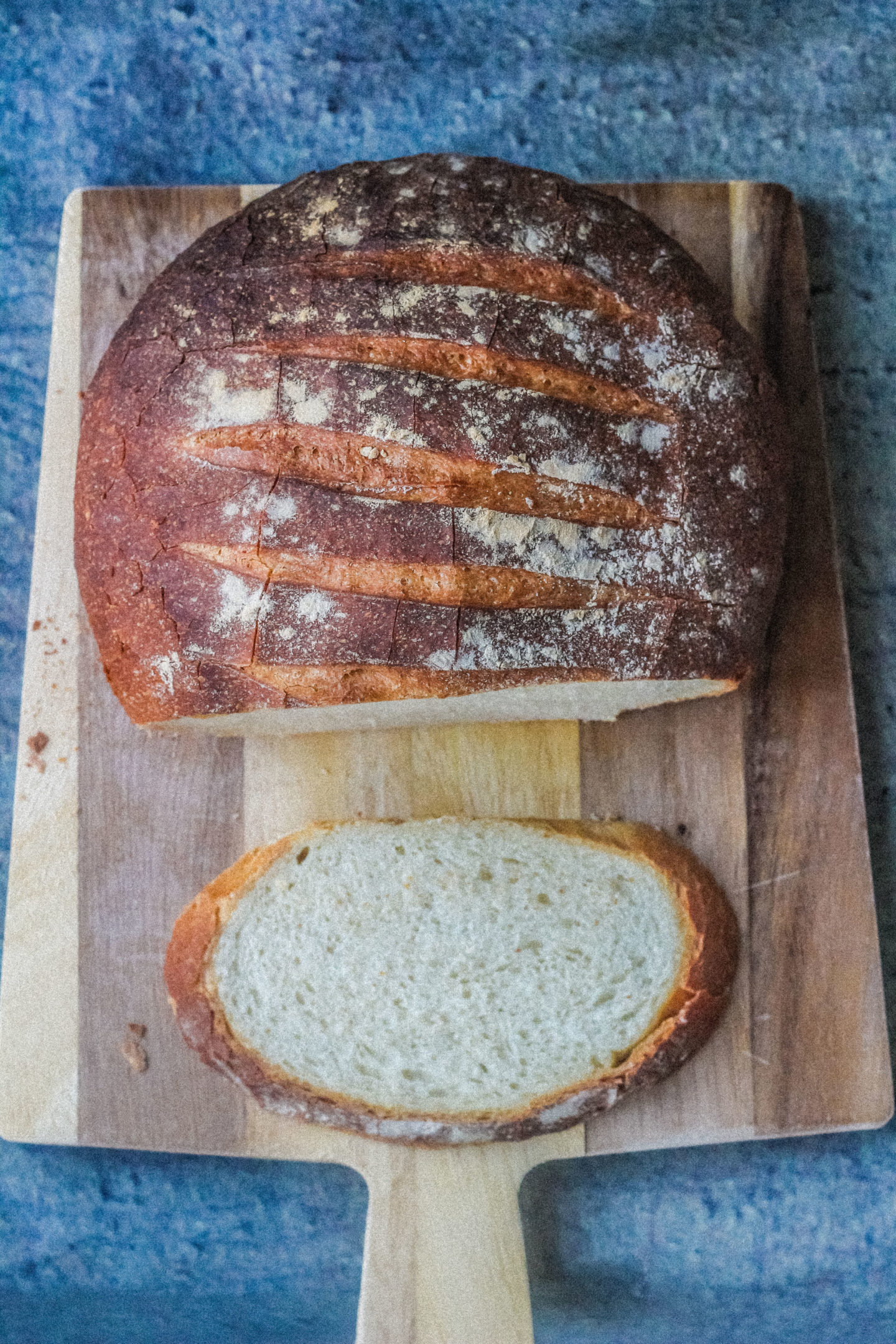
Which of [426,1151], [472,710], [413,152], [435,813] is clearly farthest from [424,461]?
[426,1151]

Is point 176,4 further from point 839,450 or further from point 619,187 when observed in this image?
point 839,450

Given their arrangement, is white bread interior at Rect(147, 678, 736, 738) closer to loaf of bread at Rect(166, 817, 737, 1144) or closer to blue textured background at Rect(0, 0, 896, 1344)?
loaf of bread at Rect(166, 817, 737, 1144)

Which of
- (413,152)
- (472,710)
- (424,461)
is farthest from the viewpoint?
(413,152)

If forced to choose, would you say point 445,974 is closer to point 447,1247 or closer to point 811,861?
point 447,1247

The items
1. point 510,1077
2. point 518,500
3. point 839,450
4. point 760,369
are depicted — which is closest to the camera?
point 518,500

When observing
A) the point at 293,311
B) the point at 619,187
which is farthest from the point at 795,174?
the point at 293,311

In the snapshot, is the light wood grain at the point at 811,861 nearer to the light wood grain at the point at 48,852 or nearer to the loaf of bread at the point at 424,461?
the loaf of bread at the point at 424,461

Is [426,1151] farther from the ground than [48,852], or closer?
closer
